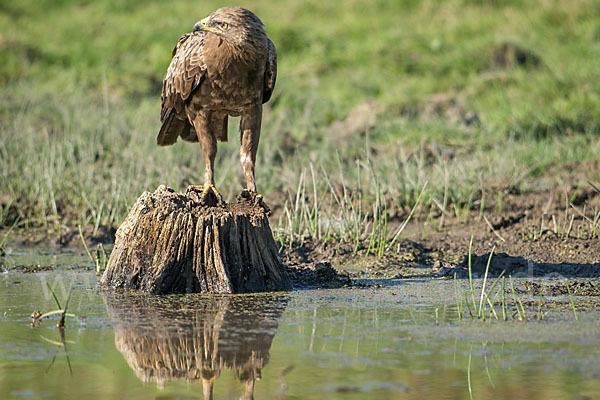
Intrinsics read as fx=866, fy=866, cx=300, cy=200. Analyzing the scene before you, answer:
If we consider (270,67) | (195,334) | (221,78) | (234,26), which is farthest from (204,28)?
(195,334)

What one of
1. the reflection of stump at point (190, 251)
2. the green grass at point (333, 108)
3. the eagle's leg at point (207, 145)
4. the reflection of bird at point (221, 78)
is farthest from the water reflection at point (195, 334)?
the green grass at point (333, 108)

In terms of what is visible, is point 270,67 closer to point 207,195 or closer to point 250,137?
point 250,137

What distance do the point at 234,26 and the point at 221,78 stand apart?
39 cm

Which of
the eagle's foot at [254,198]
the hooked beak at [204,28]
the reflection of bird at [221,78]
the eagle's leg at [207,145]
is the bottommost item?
the eagle's foot at [254,198]

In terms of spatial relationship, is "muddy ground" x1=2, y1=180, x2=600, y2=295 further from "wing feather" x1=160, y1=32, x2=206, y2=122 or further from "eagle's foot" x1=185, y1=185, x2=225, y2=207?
"wing feather" x1=160, y1=32, x2=206, y2=122

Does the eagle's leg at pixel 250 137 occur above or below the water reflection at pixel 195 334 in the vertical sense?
above

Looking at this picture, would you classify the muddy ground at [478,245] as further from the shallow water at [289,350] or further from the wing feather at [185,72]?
the wing feather at [185,72]

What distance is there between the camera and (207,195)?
5.55 m

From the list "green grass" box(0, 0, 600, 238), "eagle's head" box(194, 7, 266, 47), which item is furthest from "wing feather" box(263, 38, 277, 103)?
"green grass" box(0, 0, 600, 238)

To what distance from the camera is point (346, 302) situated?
486 cm

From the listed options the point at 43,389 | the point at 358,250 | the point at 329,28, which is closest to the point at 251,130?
the point at 358,250

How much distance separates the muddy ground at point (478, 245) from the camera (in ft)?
19.4

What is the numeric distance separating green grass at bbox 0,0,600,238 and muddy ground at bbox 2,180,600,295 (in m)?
0.18

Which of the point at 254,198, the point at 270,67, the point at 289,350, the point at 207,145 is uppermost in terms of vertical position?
the point at 270,67
